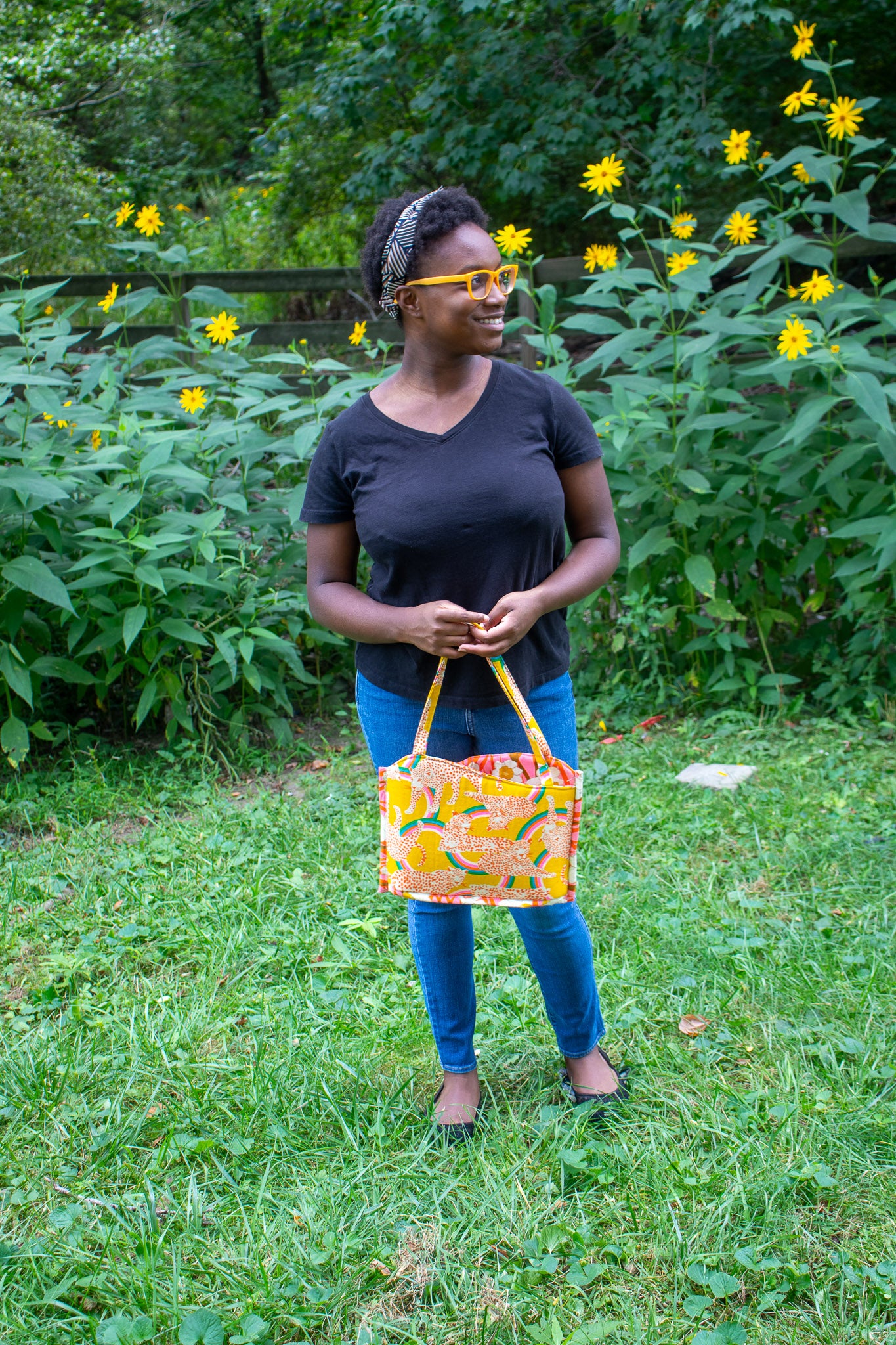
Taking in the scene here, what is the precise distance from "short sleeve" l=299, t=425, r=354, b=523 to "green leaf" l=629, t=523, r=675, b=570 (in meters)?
2.17

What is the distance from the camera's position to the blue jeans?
2.00 m

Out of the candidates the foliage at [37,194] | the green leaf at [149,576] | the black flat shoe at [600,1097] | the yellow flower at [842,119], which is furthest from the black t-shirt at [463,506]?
the foliage at [37,194]

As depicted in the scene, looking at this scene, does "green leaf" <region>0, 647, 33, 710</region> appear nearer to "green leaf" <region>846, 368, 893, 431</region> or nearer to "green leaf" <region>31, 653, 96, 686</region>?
"green leaf" <region>31, 653, 96, 686</region>

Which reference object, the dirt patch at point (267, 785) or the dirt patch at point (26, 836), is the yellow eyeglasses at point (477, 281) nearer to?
the dirt patch at point (267, 785)

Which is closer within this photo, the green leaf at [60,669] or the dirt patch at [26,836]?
the dirt patch at [26,836]

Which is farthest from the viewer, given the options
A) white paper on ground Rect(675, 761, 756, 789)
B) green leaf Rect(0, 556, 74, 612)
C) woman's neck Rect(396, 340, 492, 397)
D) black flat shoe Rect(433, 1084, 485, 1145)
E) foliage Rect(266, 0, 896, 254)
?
foliage Rect(266, 0, 896, 254)

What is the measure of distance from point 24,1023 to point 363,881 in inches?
40.1

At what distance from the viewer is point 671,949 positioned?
2.77 meters

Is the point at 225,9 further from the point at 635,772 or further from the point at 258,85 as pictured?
the point at 635,772

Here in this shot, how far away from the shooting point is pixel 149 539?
3.69 meters

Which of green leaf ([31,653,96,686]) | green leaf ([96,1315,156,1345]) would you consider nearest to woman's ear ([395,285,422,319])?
green leaf ([96,1315,156,1345])

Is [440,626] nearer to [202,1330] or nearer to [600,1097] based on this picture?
[600,1097]

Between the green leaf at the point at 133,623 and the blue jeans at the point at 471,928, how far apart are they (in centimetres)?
178

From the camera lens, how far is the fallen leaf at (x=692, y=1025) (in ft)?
8.01
